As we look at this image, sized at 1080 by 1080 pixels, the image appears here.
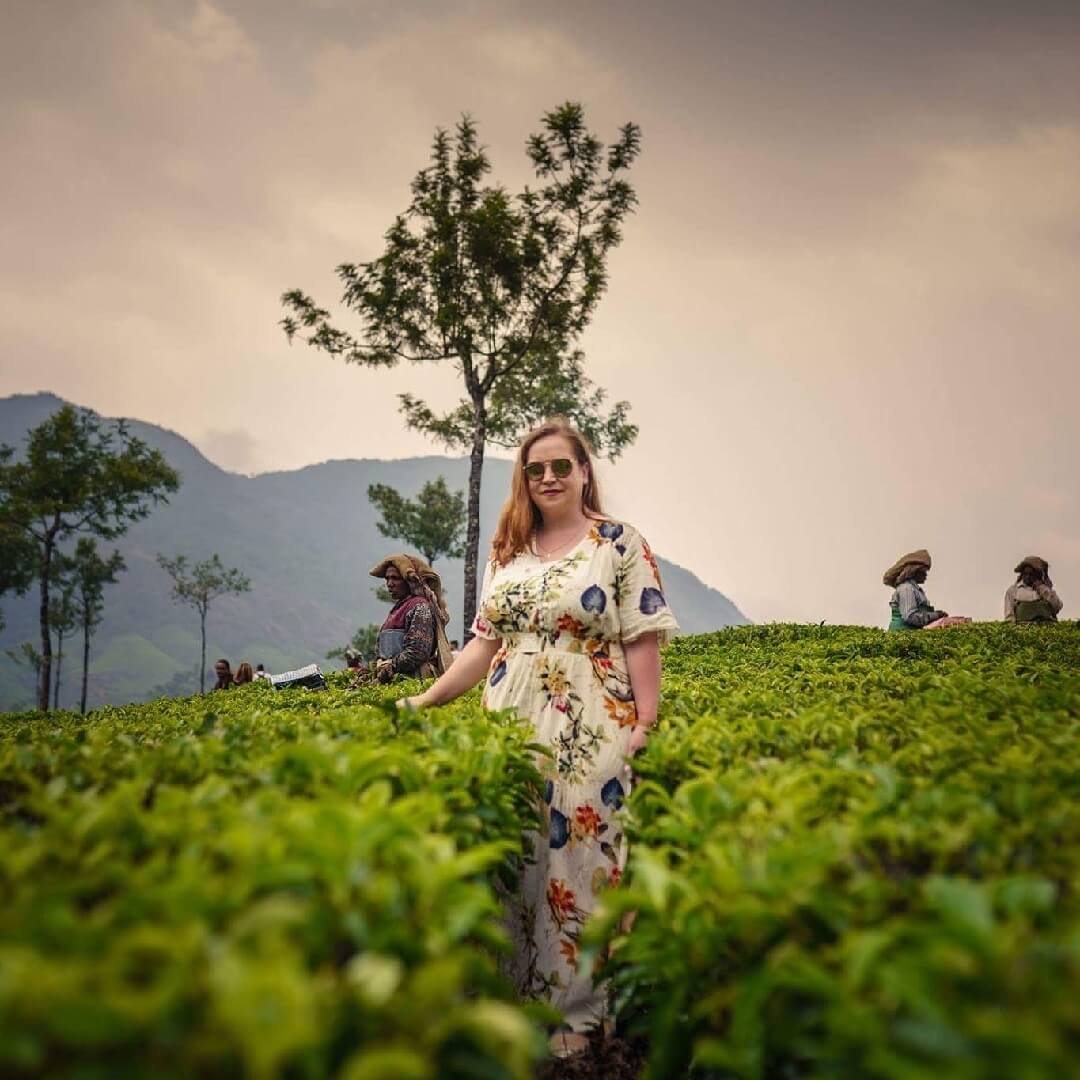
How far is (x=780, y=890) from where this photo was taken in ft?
4.36

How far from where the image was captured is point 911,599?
1123 cm

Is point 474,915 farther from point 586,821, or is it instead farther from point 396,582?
point 396,582

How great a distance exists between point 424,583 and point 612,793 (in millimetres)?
5314

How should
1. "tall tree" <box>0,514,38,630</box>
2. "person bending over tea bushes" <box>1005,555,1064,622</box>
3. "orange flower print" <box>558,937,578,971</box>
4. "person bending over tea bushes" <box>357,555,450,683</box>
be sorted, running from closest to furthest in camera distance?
1. "orange flower print" <box>558,937,578,971</box>
2. "person bending over tea bushes" <box>357,555,450,683</box>
3. "person bending over tea bushes" <box>1005,555,1064,622</box>
4. "tall tree" <box>0,514,38,630</box>

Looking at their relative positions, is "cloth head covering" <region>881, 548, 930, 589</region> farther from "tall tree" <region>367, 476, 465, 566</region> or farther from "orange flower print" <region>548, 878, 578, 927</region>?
"tall tree" <region>367, 476, 465, 566</region>

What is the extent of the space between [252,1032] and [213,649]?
19327cm

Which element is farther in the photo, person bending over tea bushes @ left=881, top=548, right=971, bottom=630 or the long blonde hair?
person bending over tea bushes @ left=881, top=548, right=971, bottom=630

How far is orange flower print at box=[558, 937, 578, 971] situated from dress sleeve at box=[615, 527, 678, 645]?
134 centimetres

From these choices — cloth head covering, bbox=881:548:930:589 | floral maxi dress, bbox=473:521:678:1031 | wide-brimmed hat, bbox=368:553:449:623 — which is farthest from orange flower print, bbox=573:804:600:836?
cloth head covering, bbox=881:548:930:589

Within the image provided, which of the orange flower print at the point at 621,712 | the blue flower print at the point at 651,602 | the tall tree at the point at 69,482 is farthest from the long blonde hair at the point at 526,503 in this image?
the tall tree at the point at 69,482

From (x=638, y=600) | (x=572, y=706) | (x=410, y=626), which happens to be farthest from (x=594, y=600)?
(x=410, y=626)

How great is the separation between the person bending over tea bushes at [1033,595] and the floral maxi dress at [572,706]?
32.5ft

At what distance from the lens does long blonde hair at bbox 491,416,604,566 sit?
3947mm

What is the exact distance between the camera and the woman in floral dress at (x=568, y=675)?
306 cm
